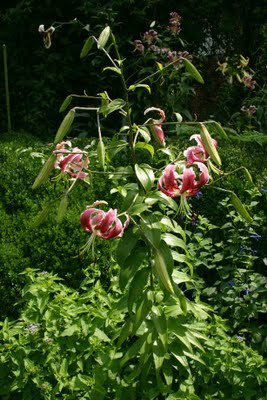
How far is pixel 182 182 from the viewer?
1851 millimetres

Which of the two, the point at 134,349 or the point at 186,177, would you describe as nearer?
the point at 186,177

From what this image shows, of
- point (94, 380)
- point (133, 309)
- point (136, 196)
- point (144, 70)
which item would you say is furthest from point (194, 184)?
point (144, 70)

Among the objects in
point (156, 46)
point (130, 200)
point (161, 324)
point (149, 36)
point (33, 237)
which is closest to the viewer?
point (130, 200)

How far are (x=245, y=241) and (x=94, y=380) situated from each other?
3.42ft

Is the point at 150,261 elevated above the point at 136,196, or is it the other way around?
the point at 136,196

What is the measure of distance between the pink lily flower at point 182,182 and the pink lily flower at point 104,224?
0.50ft

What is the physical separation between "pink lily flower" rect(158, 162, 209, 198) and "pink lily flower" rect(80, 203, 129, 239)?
6.0 inches

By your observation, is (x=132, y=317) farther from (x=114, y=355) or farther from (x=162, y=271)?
(x=162, y=271)

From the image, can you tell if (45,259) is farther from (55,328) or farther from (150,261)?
(150,261)

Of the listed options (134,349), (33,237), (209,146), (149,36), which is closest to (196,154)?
(209,146)

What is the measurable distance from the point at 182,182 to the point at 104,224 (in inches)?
9.3

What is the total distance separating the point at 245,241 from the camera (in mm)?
2932

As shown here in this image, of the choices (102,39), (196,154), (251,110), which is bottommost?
(251,110)

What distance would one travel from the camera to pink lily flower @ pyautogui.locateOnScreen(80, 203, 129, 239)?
181 cm
